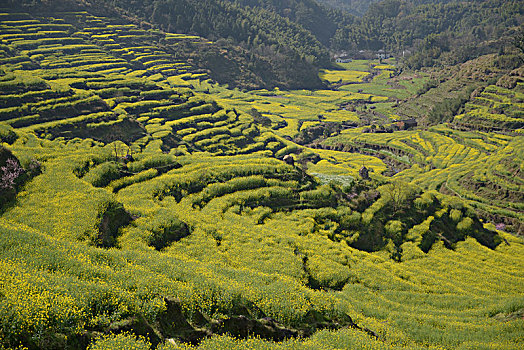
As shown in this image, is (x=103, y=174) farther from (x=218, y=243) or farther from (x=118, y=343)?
(x=118, y=343)

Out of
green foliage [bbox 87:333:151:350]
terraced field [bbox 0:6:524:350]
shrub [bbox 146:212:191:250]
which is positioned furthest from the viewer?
shrub [bbox 146:212:191:250]

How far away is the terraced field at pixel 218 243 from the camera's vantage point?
53.5 feet

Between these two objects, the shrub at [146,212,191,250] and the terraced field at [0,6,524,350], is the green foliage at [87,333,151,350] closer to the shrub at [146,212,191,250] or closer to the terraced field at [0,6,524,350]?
the terraced field at [0,6,524,350]

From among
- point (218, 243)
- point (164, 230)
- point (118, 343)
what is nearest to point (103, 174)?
point (164, 230)

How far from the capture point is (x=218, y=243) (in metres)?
30.5

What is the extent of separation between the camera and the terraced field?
1630 centimetres

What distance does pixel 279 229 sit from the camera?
35.1 m

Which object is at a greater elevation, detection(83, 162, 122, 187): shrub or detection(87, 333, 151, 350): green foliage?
detection(87, 333, 151, 350): green foliage

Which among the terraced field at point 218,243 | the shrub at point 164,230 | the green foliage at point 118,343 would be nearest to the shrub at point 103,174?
the terraced field at point 218,243

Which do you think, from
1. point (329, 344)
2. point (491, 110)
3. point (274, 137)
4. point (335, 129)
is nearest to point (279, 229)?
point (329, 344)

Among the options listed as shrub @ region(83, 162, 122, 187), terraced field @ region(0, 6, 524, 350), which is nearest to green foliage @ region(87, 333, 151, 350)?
terraced field @ region(0, 6, 524, 350)

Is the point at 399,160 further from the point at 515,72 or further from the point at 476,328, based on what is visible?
the point at 476,328

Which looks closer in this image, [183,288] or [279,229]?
[183,288]

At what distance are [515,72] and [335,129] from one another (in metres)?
69.9
